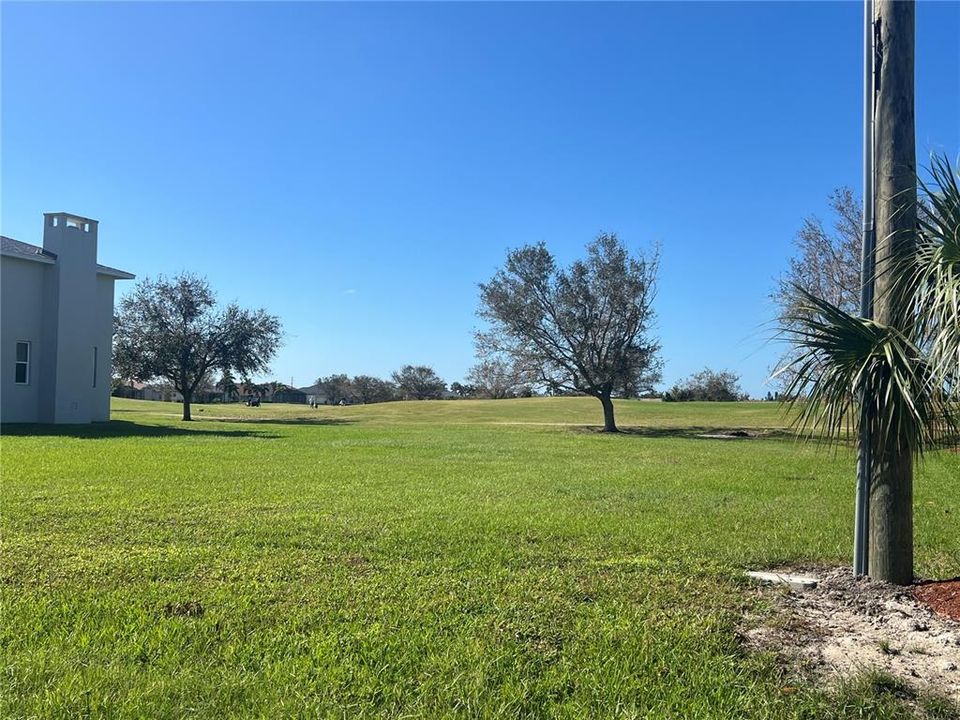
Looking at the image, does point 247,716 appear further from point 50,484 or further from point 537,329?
point 537,329

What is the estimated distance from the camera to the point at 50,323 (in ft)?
75.5

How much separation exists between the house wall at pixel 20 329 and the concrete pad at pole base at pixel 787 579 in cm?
2381

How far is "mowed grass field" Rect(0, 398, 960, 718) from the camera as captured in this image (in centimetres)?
305

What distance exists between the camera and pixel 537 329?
31672 millimetres

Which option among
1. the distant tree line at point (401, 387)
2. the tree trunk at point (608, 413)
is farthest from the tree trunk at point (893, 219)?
the distant tree line at point (401, 387)

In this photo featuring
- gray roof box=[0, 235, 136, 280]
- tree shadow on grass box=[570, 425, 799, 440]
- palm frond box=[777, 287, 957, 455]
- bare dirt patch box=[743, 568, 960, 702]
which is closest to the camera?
bare dirt patch box=[743, 568, 960, 702]

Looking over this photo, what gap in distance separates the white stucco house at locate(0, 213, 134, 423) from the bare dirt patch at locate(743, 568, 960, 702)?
78.7ft

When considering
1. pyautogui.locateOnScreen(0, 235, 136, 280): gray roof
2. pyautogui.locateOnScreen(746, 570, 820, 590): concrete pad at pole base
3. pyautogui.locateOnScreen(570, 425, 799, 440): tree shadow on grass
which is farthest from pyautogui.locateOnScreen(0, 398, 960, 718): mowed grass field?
pyautogui.locateOnScreen(570, 425, 799, 440): tree shadow on grass

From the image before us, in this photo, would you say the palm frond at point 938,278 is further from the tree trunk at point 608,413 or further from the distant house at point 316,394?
the distant house at point 316,394

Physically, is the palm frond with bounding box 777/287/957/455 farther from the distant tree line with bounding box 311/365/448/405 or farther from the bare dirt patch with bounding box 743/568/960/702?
the distant tree line with bounding box 311/365/448/405

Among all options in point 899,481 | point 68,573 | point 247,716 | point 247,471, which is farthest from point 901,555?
point 247,471

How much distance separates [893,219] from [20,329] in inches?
978

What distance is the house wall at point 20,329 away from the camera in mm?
22125

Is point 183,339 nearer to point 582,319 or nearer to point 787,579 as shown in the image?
point 582,319
